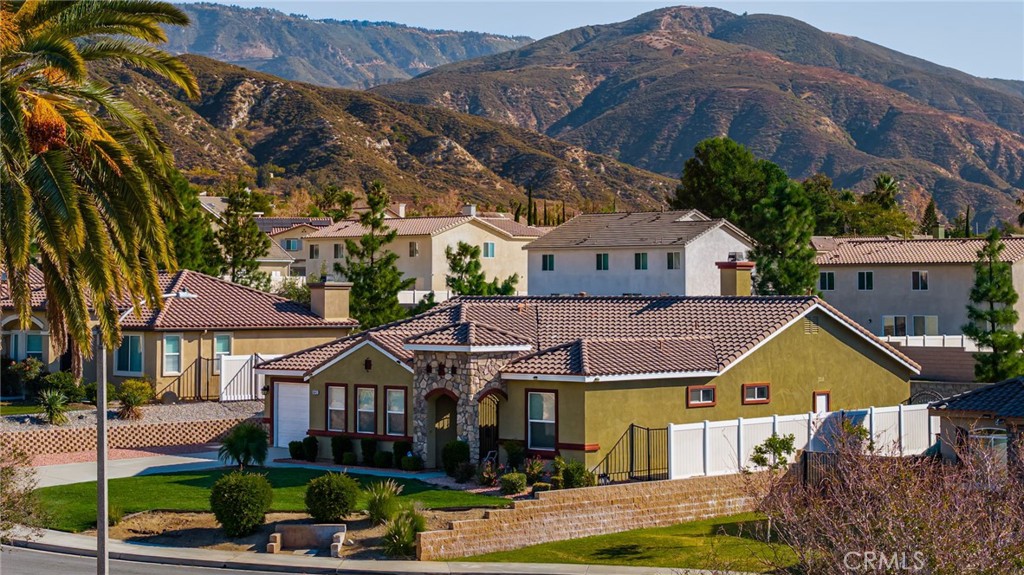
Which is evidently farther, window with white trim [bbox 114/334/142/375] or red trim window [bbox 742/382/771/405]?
window with white trim [bbox 114/334/142/375]

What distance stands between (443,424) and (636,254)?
40139mm

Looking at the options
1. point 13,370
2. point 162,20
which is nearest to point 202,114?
point 13,370

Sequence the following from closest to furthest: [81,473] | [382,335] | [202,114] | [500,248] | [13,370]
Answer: [81,473], [382,335], [13,370], [500,248], [202,114]

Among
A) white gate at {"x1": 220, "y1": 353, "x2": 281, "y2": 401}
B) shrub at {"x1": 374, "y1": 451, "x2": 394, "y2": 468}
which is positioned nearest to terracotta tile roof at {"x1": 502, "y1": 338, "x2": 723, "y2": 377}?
shrub at {"x1": 374, "y1": 451, "x2": 394, "y2": 468}

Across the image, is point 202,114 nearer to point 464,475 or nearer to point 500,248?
point 500,248

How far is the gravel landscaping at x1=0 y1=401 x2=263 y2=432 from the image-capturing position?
42.9m

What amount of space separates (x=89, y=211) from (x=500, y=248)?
7298 centimetres

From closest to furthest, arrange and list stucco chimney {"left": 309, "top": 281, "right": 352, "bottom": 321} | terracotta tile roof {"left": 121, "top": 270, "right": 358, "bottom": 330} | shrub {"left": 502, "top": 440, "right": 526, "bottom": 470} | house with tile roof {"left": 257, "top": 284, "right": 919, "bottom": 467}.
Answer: shrub {"left": 502, "top": 440, "right": 526, "bottom": 470} < house with tile roof {"left": 257, "top": 284, "right": 919, "bottom": 467} < terracotta tile roof {"left": 121, "top": 270, "right": 358, "bottom": 330} < stucco chimney {"left": 309, "top": 281, "right": 352, "bottom": 321}

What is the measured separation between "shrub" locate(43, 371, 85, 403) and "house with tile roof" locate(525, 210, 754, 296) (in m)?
34.9

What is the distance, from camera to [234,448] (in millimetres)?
36562

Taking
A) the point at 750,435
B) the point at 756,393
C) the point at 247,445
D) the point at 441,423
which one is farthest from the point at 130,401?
the point at 750,435

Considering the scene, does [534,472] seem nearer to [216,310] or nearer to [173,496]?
[173,496]

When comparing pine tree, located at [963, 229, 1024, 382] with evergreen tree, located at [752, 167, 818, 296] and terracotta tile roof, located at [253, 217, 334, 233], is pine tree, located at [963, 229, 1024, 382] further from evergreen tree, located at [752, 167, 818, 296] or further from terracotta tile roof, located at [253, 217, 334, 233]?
terracotta tile roof, located at [253, 217, 334, 233]

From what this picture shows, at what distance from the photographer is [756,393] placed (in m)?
39.7
